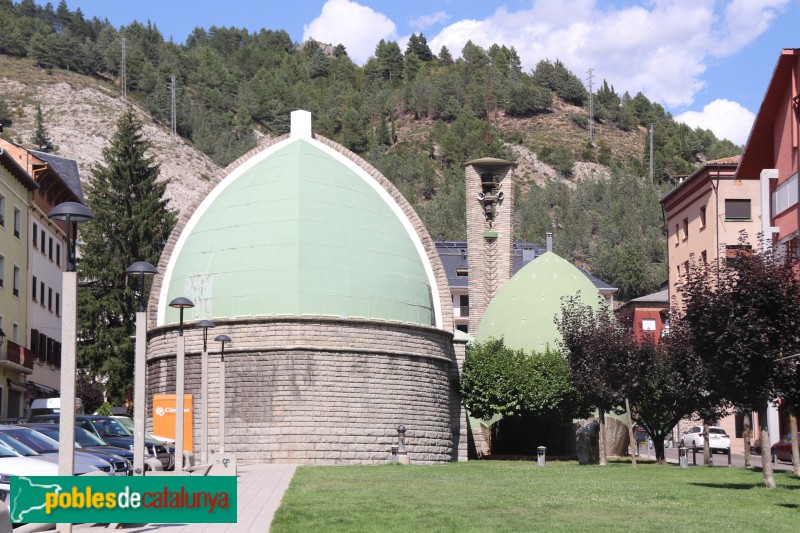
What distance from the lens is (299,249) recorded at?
146 feet

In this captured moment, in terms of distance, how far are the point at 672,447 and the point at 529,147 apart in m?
130

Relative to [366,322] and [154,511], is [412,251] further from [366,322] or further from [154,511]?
[154,511]

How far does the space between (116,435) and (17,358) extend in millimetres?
19566

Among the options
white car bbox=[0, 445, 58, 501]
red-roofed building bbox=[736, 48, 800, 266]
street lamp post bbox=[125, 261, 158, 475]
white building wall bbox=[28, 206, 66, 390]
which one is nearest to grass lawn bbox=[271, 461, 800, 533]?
street lamp post bbox=[125, 261, 158, 475]

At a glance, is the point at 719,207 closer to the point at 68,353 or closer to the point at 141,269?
the point at 141,269

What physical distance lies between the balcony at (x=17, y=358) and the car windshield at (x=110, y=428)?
16126mm

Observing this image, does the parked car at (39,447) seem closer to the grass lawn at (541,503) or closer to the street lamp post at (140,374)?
the street lamp post at (140,374)

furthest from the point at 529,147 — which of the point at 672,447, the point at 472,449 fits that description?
the point at 472,449

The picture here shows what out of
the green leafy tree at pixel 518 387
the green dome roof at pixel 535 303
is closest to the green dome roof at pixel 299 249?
the green leafy tree at pixel 518 387

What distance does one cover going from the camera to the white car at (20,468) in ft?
61.6

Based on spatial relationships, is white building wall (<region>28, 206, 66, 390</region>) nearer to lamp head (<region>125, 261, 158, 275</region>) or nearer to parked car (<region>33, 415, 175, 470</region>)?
parked car (<region>33, 415, 175, 470</region>)

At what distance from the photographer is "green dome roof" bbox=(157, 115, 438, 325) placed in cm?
4412

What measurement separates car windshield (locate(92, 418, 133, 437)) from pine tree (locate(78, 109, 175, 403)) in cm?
3433

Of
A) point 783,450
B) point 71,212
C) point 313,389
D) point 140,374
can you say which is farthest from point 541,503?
point 783,450
